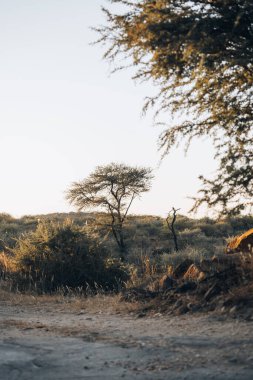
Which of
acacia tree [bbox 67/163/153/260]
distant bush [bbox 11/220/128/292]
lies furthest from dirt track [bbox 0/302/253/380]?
acacia tree [bbox 67/163/153/260]

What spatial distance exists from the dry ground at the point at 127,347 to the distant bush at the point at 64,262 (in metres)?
5.69

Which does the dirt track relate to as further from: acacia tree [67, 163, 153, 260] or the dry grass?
acacia tree [67, 163, 153, 260]

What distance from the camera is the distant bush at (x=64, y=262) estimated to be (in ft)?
49.7

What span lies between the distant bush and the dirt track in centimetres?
637

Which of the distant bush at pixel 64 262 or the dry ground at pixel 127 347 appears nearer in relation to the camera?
the dry ground at pixel 127 347

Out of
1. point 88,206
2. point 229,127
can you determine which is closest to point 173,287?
point 229,127

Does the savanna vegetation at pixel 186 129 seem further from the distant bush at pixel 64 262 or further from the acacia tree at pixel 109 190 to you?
the acacia tree at pixel 109 190

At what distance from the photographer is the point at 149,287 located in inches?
415

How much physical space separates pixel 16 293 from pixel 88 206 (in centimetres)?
2121

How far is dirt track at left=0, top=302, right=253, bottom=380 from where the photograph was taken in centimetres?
539

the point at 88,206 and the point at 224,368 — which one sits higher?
the point at 88,206

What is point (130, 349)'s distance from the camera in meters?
6.29

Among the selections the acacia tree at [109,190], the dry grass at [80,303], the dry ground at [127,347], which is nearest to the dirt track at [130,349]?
the dry ground at [127,347]

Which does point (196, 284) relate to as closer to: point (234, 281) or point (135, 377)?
point (234, 281)
